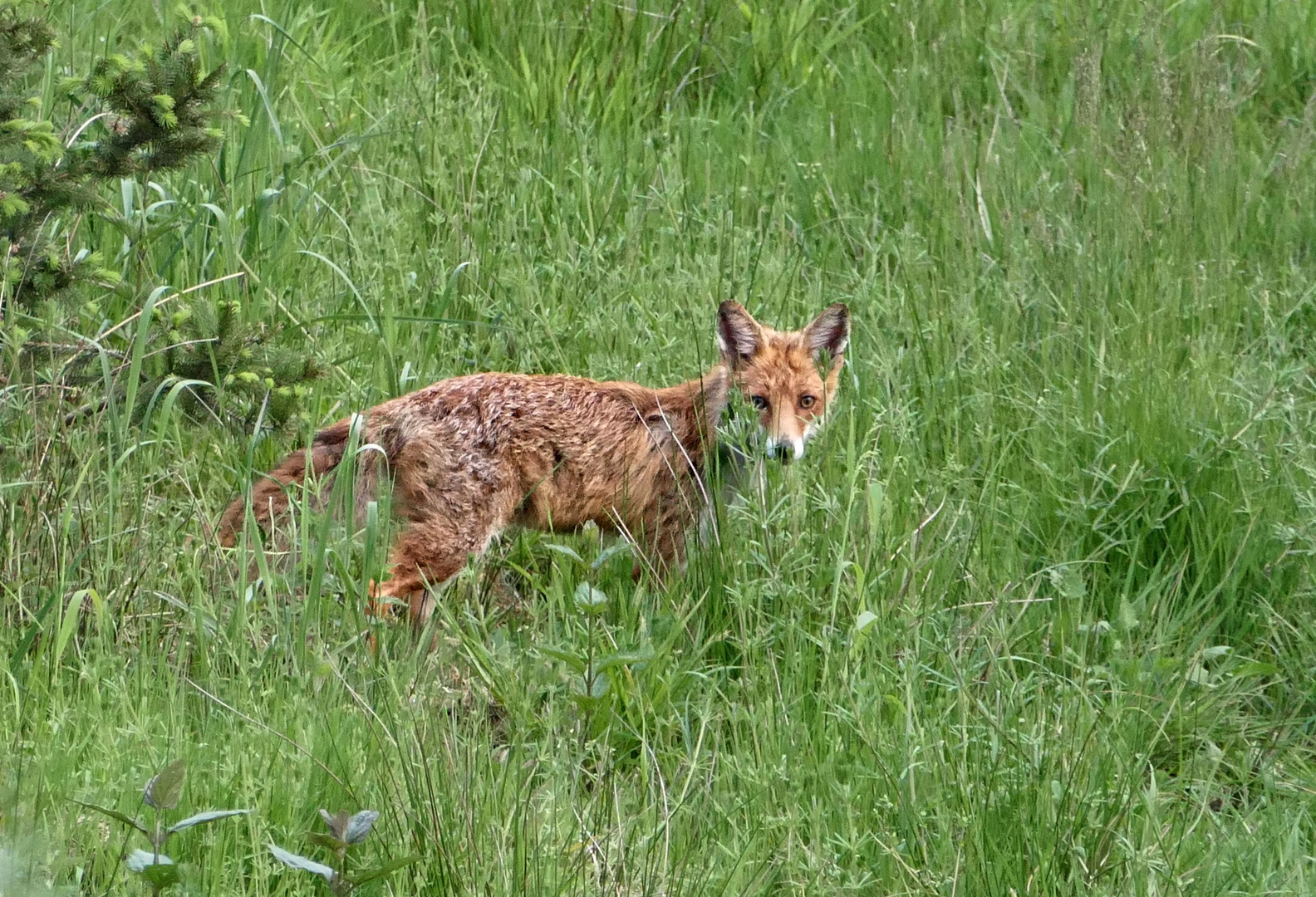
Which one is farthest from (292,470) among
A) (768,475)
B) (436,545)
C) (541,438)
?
(768,475)

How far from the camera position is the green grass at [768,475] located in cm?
336

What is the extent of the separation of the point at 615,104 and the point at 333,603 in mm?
4276

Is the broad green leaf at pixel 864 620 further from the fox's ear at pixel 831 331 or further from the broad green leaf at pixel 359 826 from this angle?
the fox's ear at pixel 831 331

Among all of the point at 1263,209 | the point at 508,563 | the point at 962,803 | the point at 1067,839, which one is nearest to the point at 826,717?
the point at 962,803

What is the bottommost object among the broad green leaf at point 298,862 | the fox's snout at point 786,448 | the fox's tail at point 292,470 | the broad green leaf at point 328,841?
the fox's tail at point 292,470

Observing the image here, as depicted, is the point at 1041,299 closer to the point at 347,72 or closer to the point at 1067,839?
the point at 1067,839

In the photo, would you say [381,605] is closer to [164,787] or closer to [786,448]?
[786,448]

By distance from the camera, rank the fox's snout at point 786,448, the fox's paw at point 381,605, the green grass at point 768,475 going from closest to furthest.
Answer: the green grass at point 768,475
the fox's paw at point 381,605
the fox's snout at point 786,448

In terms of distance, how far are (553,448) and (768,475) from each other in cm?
112

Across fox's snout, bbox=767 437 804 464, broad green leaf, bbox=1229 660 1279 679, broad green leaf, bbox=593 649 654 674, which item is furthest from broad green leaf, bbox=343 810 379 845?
fox's snout, bbox=767 437 804 464

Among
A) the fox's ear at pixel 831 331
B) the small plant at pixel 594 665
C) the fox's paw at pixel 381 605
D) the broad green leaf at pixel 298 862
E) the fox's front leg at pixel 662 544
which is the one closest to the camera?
the broad green leaf at pixel 298 862

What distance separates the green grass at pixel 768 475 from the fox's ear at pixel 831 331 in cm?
13

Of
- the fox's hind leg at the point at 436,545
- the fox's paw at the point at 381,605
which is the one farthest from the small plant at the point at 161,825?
the fox's hind leg at the point at 436,545

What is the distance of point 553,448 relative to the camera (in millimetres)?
5785
